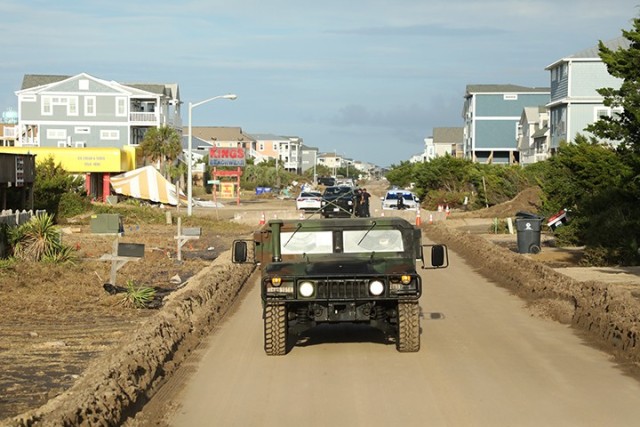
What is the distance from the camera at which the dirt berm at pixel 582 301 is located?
14.4 metres

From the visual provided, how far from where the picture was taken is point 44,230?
27.2 meters

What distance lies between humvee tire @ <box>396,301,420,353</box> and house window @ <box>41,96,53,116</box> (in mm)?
79215

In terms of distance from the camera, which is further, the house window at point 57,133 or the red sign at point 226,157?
the red sign at point 226,157

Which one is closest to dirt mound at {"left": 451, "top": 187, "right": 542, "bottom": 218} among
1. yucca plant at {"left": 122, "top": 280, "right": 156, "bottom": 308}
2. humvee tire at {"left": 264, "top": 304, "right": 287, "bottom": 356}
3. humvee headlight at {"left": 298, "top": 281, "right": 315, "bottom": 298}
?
yucca plant at {"left": 122, "top": 280, "right": 156, "bottom": 308}

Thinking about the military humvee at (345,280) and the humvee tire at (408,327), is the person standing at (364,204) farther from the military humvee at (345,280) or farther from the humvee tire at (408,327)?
the humvee tire at (408,327)

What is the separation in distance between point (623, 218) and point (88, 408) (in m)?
20.7

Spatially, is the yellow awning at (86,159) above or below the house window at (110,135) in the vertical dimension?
below

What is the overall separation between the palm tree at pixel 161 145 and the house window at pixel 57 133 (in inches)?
281

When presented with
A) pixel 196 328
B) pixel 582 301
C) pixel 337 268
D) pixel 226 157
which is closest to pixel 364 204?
pixel 582 301

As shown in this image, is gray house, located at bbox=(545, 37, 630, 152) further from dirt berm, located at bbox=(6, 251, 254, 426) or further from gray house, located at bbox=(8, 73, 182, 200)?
dirt berm, located at bbox=(6, 251, 254, 426)

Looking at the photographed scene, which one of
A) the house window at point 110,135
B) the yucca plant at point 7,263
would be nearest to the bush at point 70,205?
the yucca plant at point 7,263

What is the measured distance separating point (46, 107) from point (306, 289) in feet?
261

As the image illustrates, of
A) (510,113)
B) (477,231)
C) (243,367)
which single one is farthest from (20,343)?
(510,113)

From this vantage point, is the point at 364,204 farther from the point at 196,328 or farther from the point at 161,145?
the point at 161,145
